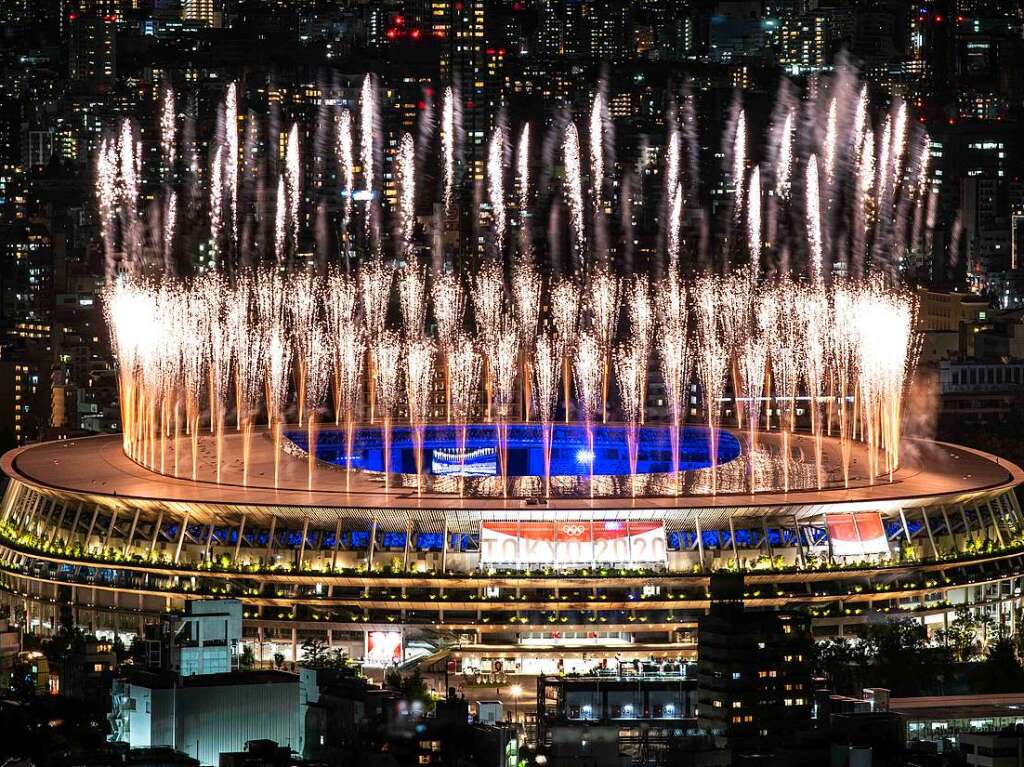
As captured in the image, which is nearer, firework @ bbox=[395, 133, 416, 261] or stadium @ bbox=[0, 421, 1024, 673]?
stadium @ bbox=[0, 421, 1024, 673]

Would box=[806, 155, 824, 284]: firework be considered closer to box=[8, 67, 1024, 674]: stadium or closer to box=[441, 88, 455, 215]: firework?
box=[8, 67, 1024, 674]: stadium

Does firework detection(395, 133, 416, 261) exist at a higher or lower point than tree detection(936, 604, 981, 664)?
higher

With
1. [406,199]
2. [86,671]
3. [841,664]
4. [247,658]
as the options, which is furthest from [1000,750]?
[406,199]

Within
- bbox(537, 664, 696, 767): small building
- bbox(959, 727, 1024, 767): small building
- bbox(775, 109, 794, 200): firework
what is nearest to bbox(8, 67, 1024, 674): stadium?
bbox(775, 109, 794, 200): firework

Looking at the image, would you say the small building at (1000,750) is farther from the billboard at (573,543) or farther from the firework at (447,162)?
the firework at (447,162)

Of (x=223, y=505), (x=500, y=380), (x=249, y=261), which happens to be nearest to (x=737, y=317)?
(x=500, y=380)

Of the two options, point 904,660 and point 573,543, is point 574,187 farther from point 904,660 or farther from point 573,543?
point 904,660

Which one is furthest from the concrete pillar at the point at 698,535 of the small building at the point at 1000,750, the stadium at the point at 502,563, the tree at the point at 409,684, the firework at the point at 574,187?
the firework at the point at 574,187
